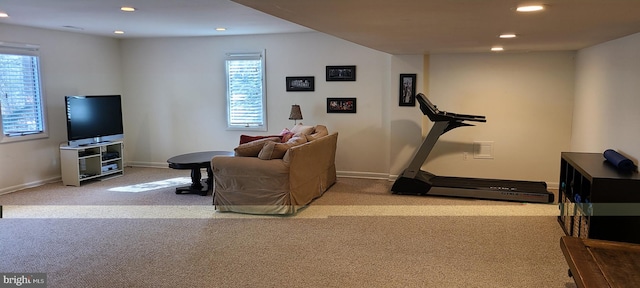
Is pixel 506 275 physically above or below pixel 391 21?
below

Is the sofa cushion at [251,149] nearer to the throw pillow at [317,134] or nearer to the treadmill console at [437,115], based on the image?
the throw pillow at [317,134]

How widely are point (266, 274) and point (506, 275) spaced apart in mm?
1788

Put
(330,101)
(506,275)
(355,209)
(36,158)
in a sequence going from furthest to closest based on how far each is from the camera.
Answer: (330,101), (36,158), (355,209), (506,275)

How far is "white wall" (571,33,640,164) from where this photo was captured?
3.86 meters

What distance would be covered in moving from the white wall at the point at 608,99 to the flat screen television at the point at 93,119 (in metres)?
6.66

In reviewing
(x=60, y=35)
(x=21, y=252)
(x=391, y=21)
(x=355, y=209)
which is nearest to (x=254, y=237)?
(x=355, y=209)

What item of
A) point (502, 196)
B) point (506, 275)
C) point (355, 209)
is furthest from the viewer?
point (502, 196)

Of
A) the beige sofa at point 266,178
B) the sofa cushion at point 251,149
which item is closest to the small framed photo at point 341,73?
the beige sofa at point 266,178

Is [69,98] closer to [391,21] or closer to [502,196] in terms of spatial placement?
[391,21]

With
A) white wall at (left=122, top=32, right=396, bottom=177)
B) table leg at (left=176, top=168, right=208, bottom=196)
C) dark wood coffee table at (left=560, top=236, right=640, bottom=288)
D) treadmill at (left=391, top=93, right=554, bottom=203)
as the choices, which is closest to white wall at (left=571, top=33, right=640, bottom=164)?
treadmill at (left=391, top=93, right=554, bottom=203)

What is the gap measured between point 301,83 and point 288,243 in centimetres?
350

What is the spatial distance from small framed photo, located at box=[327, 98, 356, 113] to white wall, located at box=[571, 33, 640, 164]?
2.98 metres

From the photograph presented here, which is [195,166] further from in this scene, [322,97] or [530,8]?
[530,8]

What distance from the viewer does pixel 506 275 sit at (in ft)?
11.0
